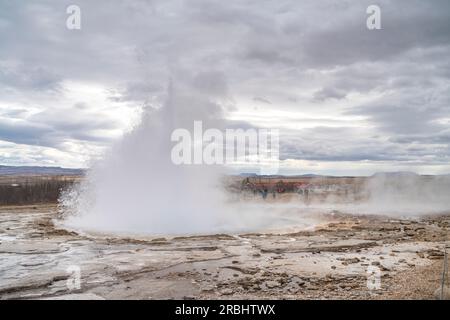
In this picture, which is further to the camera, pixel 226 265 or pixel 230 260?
pixel 230 260

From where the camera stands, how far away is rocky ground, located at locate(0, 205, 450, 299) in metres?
8.34

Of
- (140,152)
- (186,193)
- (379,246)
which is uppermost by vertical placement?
(140,152)

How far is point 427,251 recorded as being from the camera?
514 inches

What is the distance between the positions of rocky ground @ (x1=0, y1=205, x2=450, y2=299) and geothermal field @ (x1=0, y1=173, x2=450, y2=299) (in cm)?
2

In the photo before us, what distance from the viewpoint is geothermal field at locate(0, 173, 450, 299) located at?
841 cm

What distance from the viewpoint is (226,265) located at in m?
10.8

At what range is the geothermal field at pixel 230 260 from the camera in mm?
8406

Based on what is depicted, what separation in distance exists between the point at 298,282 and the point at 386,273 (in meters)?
2.24

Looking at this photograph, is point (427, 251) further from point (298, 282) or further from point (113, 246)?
point (113, 246)

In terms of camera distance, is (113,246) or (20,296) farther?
(113,246)

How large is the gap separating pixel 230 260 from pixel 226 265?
0.60 metres

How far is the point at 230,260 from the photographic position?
37.4ft
